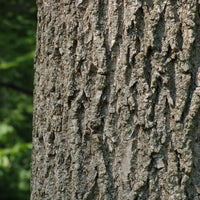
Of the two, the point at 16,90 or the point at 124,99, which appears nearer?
the point at 124,99

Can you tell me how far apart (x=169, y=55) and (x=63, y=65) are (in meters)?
0.49

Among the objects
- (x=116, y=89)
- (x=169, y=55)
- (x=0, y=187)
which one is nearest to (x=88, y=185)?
(x=116, y=89)

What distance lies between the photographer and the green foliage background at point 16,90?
4226mm

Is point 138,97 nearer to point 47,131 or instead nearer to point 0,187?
point 47,131

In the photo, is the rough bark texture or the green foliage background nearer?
the rough bark texture

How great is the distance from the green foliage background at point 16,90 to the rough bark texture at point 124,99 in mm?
2378

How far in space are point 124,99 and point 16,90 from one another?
13.0 feet

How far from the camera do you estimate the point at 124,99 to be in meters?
1.49

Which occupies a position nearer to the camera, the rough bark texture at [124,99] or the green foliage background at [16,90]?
the rough bark texture at [124,99]

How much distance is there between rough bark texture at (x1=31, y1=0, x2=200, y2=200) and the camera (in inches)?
57.1

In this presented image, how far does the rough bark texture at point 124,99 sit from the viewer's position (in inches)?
57.1

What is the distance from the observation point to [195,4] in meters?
1.45

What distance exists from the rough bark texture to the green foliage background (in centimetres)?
238

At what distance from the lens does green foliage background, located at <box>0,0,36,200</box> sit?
423cm
